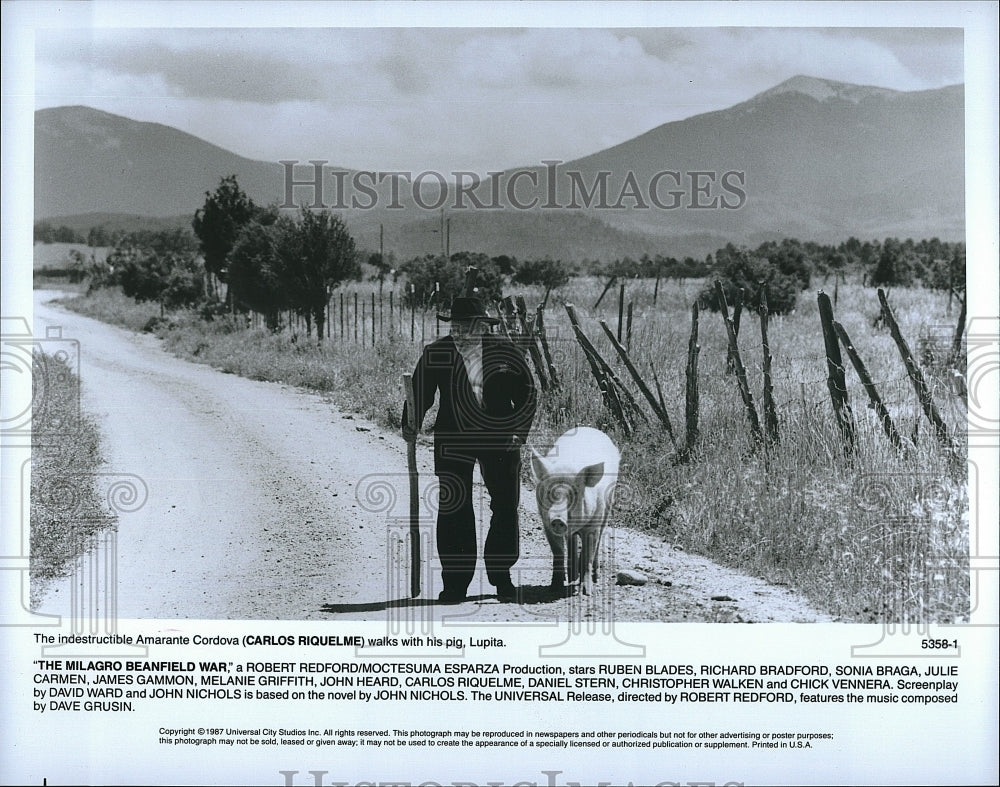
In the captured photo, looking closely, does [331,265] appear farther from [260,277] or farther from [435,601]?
[435,601]

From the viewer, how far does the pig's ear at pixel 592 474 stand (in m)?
4.90

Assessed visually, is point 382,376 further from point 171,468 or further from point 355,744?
point 355,744

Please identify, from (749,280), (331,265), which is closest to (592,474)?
(749,280)

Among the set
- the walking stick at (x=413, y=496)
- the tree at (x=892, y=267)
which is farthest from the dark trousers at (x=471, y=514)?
the tree at (x=892, y=267)

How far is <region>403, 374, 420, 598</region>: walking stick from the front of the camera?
4.98 metres

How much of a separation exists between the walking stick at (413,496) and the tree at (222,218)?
2.55 metres

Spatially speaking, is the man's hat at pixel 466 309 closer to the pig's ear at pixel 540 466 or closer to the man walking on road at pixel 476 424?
the man walking on road at pixel 476 424

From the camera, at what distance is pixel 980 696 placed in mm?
5129

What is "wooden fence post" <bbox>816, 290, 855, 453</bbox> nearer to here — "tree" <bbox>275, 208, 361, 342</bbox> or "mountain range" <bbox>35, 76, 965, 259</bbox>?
"mountain range" <bbox>35, 76, 965, 259</bbox>

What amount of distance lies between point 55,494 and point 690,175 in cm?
428

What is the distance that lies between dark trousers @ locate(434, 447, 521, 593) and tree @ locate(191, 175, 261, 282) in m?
2.88

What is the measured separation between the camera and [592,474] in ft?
16.3

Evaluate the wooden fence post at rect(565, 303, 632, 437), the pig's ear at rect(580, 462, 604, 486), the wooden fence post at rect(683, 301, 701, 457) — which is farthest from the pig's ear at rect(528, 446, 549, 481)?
the wooden fence post at rect(683, 301, 701, 457)

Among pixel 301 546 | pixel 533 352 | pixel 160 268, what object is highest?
pixel 160 268
